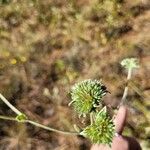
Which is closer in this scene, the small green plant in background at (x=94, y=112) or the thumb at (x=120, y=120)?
the small green plant in background at (x=94, y=112)

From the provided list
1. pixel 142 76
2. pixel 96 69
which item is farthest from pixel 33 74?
pixel 142 76

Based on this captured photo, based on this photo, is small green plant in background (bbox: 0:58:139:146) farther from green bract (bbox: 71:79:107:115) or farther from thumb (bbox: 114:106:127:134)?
thumb (bbox: 114:106:127:134)

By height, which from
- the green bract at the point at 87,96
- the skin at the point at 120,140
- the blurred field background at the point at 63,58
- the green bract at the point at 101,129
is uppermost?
the green bract at the point at 87,96

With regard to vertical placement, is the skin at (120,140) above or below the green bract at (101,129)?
below

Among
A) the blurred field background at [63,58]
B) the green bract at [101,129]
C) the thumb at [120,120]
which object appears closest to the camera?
the green bract at [101,129]

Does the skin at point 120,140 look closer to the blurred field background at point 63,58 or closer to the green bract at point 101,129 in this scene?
the green bract at point 101,129

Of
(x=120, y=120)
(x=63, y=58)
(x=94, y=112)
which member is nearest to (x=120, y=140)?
(x=120, y=120)

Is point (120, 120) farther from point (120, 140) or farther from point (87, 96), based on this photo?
point (87, 96)

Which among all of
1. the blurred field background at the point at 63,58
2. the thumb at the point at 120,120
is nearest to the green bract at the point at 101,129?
the thumb at the point at 120,120
